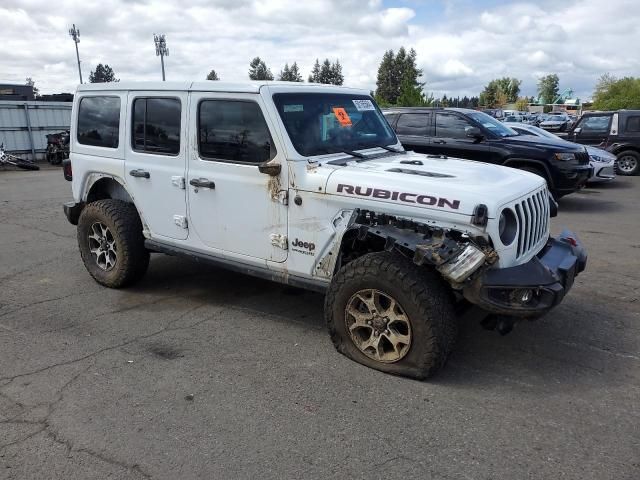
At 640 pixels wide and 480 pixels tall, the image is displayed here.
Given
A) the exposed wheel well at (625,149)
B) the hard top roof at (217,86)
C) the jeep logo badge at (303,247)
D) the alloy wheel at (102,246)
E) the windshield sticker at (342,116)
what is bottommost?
the alloy wheel at (102,246)

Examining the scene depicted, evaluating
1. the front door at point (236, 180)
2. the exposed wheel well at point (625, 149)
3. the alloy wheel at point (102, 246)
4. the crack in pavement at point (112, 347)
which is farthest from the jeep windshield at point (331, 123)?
the exposed wheel well at point (625, 149)

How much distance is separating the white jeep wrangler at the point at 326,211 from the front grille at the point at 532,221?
2 centimetres

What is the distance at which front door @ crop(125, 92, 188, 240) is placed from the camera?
4.67 meters

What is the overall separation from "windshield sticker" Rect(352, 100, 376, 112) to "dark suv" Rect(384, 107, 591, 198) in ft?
16.1

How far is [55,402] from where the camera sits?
3.42 meters

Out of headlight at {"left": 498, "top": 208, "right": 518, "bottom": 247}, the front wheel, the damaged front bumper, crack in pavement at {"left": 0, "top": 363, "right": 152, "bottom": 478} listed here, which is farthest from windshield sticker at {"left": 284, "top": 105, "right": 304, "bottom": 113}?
the front wheel

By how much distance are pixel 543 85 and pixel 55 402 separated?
116 meters

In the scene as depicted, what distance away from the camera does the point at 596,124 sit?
48.8ft

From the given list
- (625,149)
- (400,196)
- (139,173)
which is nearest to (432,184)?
(400,196)

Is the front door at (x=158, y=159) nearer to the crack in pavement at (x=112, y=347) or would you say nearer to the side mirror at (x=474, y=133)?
the crack in pavement at (x=112, y=347)

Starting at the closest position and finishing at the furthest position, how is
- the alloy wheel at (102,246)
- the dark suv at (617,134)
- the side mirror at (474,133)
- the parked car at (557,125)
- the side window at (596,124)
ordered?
the alloy wheel at (102,246), the side mirror at (474,133), the dark suv at (617,134), the side window at (596,124), the parked car at (557,125)

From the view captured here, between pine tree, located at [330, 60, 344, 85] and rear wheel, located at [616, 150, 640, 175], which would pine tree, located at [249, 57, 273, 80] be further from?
rear wheel, located at [616, 150, 640, 175]

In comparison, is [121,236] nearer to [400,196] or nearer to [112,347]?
[112,347]

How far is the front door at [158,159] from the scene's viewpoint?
15.3 ft
